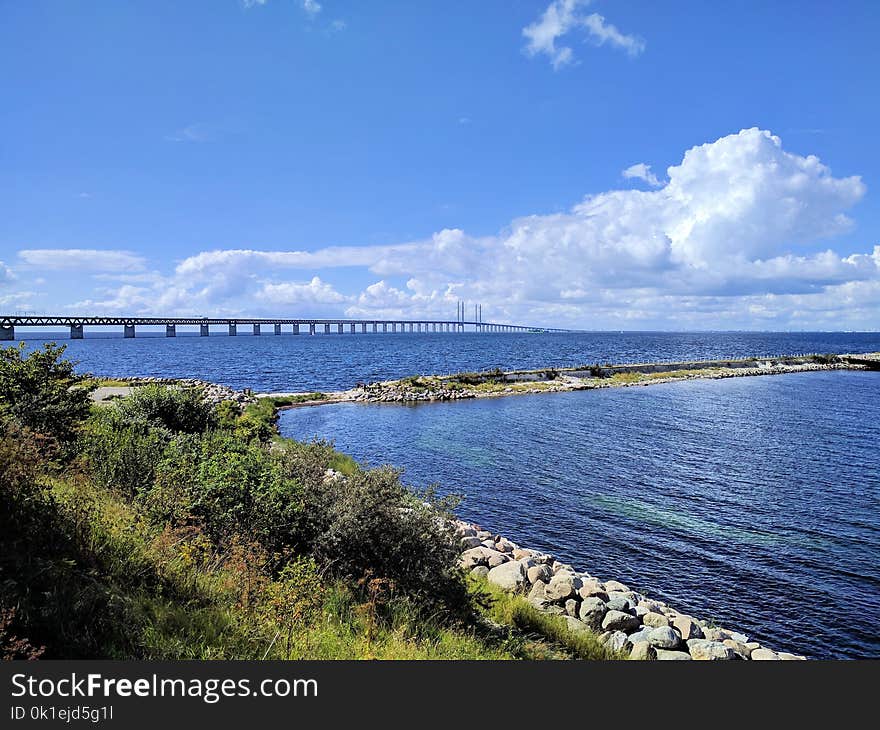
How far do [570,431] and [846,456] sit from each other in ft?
47.5

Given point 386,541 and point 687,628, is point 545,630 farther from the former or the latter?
point 386,541

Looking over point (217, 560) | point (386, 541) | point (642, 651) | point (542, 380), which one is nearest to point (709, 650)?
point (642, 651)

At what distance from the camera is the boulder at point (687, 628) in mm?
10758

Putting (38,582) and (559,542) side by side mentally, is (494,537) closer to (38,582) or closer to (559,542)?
(559,542)

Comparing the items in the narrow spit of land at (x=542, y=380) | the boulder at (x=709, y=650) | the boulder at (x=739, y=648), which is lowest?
the boulder at (x=739, y=648)

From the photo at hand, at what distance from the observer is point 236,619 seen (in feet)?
20.8

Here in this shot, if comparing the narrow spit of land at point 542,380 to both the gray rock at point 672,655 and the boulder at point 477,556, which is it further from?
the gray rock at point 672,655

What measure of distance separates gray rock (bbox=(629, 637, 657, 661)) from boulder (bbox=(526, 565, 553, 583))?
2.88 meters

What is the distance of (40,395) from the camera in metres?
12.3

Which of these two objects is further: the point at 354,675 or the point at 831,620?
the point at 831,620

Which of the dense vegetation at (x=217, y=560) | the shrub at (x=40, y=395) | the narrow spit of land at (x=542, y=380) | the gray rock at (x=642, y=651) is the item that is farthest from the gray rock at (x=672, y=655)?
the narrow spit of land at (x=542, y=380)

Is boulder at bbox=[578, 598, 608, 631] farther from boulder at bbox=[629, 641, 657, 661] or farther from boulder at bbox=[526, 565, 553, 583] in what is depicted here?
boulder at bbox=[526, 565, 553, 583]

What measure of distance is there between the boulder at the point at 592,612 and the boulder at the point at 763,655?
111 inches

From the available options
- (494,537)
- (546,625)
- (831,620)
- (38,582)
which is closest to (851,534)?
(831,620)
